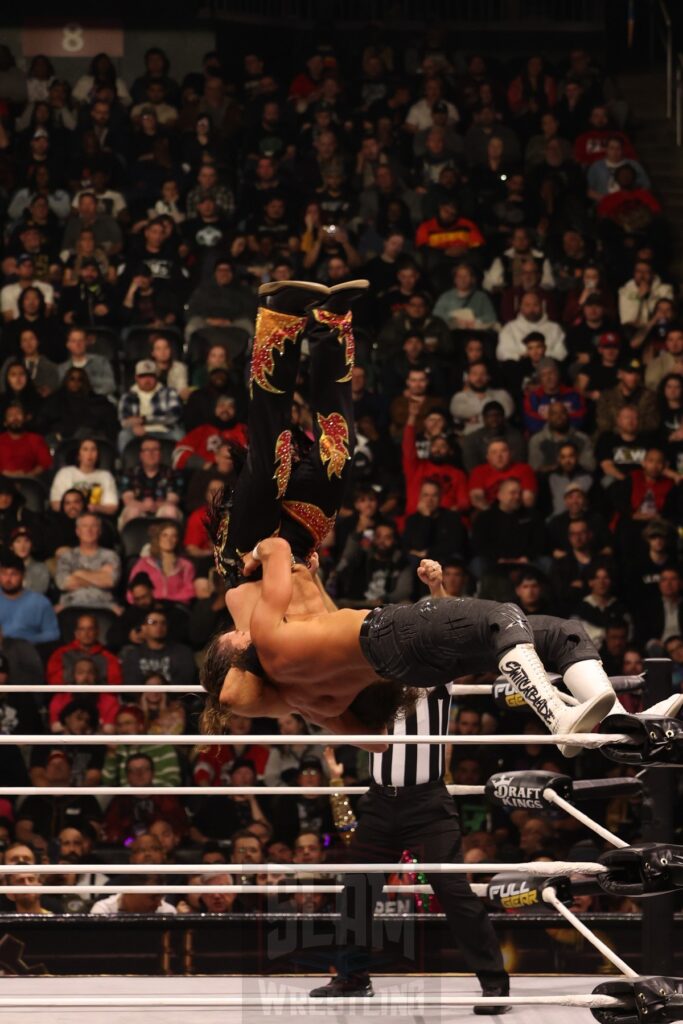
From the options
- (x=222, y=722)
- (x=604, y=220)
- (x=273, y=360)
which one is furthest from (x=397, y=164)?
(x=222, y=722)

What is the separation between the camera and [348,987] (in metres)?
4.10

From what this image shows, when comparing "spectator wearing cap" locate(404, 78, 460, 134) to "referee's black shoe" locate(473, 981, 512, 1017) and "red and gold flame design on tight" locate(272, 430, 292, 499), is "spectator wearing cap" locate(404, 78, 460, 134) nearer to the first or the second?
"red and gold flame design on tight" locate(272, 430, 292, 499)

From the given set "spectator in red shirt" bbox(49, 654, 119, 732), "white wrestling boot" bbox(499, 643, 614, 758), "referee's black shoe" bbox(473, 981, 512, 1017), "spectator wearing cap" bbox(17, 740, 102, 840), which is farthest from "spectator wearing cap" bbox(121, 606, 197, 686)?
"white wrestling boot" bbox(499, 643, 614, 758)

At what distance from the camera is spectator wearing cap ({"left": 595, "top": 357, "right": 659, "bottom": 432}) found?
24.9 feet

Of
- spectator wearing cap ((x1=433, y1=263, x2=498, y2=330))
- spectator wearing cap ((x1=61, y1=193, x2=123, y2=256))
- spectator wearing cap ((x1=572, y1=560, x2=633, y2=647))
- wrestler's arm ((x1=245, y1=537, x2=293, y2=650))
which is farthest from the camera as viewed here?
spectator wearing cap ((x1=61, y1=193, x2=123, y2=256))

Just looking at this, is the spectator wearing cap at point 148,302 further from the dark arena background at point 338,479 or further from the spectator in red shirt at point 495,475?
the spectator in red shirt at point 495,475

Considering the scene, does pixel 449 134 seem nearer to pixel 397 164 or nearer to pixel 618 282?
pixel 397 164

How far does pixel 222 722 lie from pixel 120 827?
2377mm

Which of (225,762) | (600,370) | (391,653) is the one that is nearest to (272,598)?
(391,653)

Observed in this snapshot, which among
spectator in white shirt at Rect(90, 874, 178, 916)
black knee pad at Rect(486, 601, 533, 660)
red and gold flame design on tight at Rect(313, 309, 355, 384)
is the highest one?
red and gold flame design on tight at Rect(313, 309, 355, 384)

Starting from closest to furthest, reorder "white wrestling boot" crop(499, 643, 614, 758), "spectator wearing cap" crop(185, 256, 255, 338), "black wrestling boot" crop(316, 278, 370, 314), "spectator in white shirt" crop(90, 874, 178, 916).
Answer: "white wrestling boot" crop(499, 643, 614, 758), "black wrestling boot" crop(316, 278, 370, 314), "spectator in white shirt" crop(90, 874, 178, 916), "spectator wearing cap" crop(185, 256, 255, 338)

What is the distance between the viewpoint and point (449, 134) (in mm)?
9328

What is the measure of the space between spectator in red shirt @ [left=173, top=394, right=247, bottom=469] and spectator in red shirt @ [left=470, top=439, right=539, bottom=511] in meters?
1.14

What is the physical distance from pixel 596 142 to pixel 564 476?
297cm
